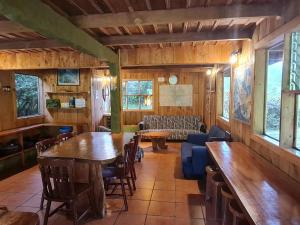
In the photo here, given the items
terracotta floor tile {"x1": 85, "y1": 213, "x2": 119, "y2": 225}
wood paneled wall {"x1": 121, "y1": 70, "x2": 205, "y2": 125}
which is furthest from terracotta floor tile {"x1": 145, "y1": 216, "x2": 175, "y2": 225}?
wood paneled wall {"x1": 121, "y1": 70, "x2": 205, "y2": 125}

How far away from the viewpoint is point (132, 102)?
798 centimetres

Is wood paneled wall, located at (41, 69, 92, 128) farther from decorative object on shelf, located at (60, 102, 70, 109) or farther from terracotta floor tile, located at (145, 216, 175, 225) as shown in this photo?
terracotta floor tile, located at (145, 216, 175, 225)

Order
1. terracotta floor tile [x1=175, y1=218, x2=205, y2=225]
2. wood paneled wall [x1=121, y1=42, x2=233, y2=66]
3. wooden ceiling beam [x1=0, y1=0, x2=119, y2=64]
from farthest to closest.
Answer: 1. wood paneled wall [x1=121, y1=42, x2=233, y2=66]
2. terracotta floor tile [x1=175, y1=218, x2=205, y2=225]
3. wooden ceiling beam [x1=0, y1=0, x2=119, y2=64]

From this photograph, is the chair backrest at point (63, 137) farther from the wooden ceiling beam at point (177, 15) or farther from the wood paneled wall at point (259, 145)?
the wood paneled wall at point (259, 145)

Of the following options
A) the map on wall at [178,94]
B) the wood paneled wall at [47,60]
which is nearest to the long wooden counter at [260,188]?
the wood paneled wall at [47,60]

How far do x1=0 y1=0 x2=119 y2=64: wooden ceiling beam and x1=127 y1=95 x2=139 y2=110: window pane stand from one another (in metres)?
5.02

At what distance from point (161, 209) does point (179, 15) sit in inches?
91.1

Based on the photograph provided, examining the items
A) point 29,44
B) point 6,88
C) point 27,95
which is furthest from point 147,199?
point 27,95

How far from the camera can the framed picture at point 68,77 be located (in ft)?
19.8

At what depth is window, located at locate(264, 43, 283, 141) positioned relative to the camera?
2.50 m

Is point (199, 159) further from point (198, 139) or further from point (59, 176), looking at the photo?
point (59, 176)

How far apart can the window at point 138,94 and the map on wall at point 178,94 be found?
0.54 metres

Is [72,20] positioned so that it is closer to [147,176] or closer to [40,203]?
[40,203]

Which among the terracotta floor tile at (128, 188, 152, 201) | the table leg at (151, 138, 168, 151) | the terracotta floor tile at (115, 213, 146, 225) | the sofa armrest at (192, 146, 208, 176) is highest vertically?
the sofa armrest at (192, 146, 208, 176)
